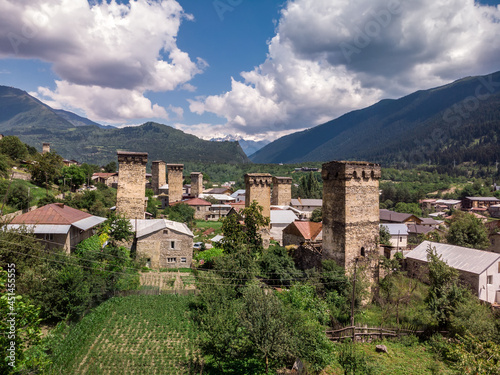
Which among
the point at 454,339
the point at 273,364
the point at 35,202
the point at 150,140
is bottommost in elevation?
the point at 454,339

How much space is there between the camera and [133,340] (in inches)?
636

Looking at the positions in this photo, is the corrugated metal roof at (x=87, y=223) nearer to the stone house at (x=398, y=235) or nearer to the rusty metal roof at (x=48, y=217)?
A: the rusty metal roof at (x=48, y=217)

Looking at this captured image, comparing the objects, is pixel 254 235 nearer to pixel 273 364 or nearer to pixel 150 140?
pixel 273 364

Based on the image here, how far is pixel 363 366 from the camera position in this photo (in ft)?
42.1

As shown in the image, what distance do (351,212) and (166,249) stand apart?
1727cm

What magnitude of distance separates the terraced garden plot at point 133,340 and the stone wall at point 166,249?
5564mm

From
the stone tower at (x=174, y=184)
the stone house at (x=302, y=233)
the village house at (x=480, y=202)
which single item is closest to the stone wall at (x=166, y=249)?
the stone house at (x=302, y=233)

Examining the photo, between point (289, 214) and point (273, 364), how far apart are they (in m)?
32.9

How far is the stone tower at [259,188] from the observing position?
101 feet

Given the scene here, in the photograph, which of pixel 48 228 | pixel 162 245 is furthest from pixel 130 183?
pixel 48 228

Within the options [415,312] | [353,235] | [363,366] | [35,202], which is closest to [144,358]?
[363,366]

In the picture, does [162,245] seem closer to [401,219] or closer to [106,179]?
[401,219]

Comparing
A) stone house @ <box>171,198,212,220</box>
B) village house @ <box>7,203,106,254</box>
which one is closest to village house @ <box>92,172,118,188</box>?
stone house @ <box>171,198,212,220</box>

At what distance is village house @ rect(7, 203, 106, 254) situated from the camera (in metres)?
22.3
